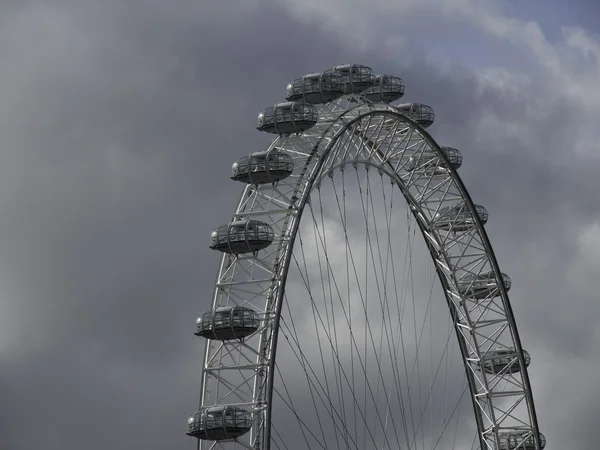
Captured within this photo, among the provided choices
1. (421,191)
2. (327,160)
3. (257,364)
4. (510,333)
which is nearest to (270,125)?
(327,160)

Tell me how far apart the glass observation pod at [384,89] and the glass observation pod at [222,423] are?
19304mm

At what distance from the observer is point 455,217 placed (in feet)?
295

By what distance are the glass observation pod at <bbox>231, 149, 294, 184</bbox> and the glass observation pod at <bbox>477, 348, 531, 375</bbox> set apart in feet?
81.1

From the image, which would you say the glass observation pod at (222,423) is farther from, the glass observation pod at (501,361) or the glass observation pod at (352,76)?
the glass observation pod at (501,361)

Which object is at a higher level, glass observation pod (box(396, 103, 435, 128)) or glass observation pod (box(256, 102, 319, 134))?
glass observation pod (box(396, 103, 435, 128))

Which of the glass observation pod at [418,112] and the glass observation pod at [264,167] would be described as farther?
the glass observation pod at [418,112]

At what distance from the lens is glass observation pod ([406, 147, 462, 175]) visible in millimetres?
86938

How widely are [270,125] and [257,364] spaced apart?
11327 mm

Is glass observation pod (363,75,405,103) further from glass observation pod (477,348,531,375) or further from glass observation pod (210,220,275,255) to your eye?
glass observation pod (477,348,531,375)

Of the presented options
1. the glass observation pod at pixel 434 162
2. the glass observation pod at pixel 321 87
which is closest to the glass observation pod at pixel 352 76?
the glass observation pod at pixel 321 87

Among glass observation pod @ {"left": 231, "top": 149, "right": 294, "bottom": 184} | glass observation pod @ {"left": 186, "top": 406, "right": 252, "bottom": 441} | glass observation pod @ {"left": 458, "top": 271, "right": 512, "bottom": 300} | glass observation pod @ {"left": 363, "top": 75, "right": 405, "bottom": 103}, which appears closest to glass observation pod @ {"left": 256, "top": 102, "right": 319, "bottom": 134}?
glass observation pod @ {"left": 231, "top": 149, "right": 294, "bottom": 184}

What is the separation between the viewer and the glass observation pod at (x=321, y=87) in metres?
74.9

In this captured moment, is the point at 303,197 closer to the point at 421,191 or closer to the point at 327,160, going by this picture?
the point at 327,160

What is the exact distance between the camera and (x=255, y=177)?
7019 centimetres
